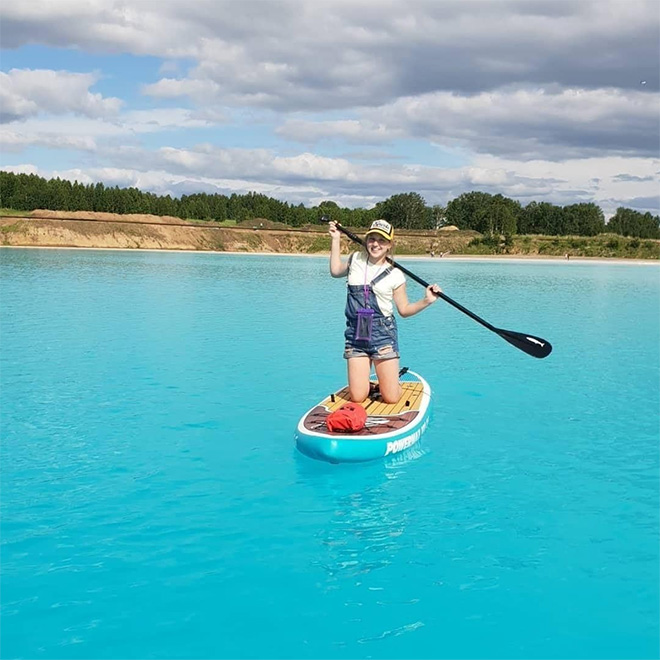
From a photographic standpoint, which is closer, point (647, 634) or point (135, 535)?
point (647, 634)

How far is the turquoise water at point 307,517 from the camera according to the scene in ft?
16.5

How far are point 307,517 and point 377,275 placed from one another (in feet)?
11.3

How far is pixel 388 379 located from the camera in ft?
31.1

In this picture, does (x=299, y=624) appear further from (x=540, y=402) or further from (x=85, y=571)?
(x=540, y=402)

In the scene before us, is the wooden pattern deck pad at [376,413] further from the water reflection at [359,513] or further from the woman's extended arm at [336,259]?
the woman's extended arm at [336,259]

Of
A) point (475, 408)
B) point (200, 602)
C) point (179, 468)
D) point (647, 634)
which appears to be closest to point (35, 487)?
point (179, 468)

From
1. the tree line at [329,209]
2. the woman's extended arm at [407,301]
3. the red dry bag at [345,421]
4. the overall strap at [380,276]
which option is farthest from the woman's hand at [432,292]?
the tree line at [329,209]

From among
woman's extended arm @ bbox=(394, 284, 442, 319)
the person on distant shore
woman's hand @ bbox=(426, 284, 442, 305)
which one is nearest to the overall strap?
the person on distant shore

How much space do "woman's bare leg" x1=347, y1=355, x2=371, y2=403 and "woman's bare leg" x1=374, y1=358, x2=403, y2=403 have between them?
0.15m

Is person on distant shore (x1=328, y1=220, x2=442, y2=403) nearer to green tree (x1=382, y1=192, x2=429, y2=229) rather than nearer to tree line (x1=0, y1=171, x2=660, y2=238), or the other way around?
tree line (x1=0, y1=171, x2=660, y2=238)

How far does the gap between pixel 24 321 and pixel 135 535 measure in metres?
15.0

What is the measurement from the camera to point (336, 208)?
439 ft

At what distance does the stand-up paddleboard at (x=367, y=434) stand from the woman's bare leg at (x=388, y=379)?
0.48 feet

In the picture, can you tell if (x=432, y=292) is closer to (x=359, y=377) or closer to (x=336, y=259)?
(x=336, y=259)
